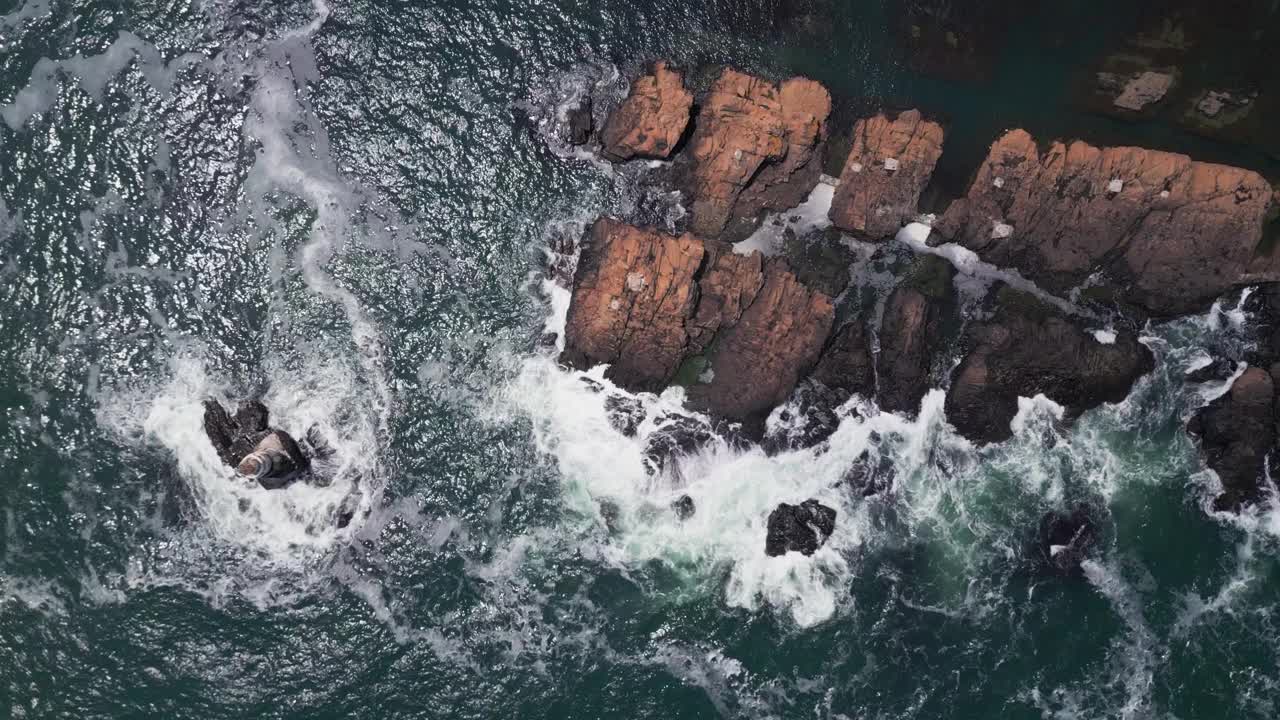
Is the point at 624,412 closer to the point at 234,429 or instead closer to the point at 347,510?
the point at 347,510

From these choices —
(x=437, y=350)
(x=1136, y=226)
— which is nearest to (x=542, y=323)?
(x=437, y=350)

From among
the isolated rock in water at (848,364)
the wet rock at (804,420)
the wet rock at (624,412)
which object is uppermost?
the wet rock at (624,412)

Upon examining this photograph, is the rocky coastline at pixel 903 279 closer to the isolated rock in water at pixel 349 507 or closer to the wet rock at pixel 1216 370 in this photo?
the wet rock at pixel 1216 370

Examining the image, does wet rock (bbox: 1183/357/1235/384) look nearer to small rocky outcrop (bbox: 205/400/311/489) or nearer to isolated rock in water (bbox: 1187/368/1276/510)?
isolated rock in water (bbox: 1187/368/1276/510)

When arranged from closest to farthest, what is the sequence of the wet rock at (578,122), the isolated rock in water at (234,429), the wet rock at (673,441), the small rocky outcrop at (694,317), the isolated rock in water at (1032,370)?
the isolated rock in water at (234,429)
the small rocky outcrop at (694,317)
the isolated rock in water at (1032,370)
the wet rock at (673,441)
the wet rock at (578,122)

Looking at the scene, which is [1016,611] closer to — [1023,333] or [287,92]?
[1023,333]

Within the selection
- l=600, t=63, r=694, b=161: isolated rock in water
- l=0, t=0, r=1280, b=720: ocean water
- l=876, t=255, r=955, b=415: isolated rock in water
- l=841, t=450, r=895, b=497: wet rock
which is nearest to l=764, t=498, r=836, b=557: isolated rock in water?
l=0, t=0, r=1280, b=720: ocean water

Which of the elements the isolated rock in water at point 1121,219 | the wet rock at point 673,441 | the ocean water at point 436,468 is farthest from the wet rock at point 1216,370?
the wet rock at point 673,441
